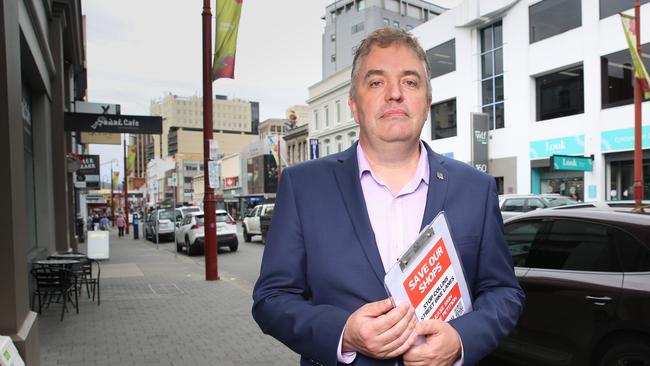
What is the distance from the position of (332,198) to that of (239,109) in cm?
14476

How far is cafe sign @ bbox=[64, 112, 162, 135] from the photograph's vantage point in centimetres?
1025

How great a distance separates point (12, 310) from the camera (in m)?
3.91

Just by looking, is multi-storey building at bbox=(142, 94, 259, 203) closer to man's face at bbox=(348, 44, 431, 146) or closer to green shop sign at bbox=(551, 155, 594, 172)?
green shop sign at bbox=(551, 155, 594, 172)

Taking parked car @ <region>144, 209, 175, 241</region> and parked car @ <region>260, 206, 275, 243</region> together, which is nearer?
parked car @ <region>260, 206, 275, 243</region>

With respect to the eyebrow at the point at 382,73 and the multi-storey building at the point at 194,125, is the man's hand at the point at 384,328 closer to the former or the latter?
the eyebrow at the point at 382,73

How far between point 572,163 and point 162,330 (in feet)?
61.3

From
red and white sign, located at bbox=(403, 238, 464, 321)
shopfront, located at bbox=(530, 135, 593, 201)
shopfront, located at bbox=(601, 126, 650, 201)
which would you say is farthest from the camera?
shopfront, located at bbox=(530, 135, 593, 201)

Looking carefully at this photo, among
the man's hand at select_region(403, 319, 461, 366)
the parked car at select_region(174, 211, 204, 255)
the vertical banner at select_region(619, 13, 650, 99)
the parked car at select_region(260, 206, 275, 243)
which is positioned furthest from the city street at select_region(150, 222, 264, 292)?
the vertical banner at select_region(619, 13, 650, 99)

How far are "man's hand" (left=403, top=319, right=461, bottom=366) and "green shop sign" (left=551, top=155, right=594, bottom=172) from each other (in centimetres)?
2047

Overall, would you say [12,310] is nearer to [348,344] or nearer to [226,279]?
[348,344]

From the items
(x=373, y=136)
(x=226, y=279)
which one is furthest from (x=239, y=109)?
(x=373, y=136)

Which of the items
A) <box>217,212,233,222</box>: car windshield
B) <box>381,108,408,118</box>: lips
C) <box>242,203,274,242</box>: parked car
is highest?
<box>381,108,408,118</box>: lips

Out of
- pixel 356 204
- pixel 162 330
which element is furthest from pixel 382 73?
pixel 162 330

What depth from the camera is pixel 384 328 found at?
145 centimetres
